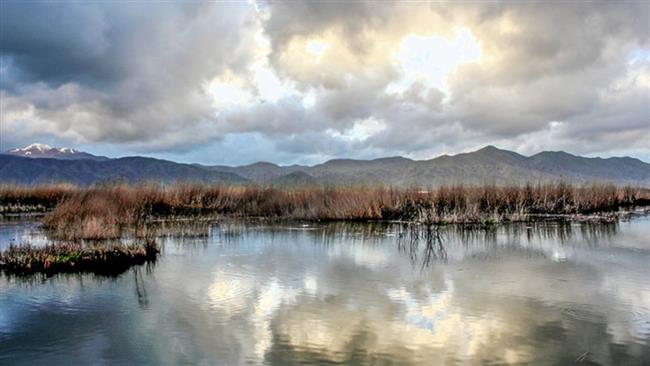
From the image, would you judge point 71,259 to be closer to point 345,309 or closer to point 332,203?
point 345,309

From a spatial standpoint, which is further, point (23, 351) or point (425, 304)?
point (425, 304)

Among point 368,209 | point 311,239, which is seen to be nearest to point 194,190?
point 368,209

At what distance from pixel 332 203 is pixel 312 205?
1.21 metres

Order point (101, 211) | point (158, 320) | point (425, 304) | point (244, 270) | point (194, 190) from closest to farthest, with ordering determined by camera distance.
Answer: point (158, 320)
point (425, 304)
point (244, 270)
point (101, 211)
point (194, 190)

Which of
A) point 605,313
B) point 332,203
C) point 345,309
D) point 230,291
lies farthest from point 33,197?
point 605,313

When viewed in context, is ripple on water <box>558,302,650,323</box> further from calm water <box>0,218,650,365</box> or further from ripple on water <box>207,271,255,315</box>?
ripple on water <box>207,271,255,315</box>

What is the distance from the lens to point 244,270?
12.7m

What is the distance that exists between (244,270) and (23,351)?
19.2ft

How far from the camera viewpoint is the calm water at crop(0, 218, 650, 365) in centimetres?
703

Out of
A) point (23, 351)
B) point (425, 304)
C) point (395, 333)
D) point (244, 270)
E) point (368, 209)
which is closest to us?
point (23, 351)

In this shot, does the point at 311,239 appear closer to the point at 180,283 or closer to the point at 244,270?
the point at 244,270

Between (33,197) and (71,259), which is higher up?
(33,197)

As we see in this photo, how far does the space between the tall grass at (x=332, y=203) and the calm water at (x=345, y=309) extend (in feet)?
29.5

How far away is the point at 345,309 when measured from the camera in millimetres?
9086
